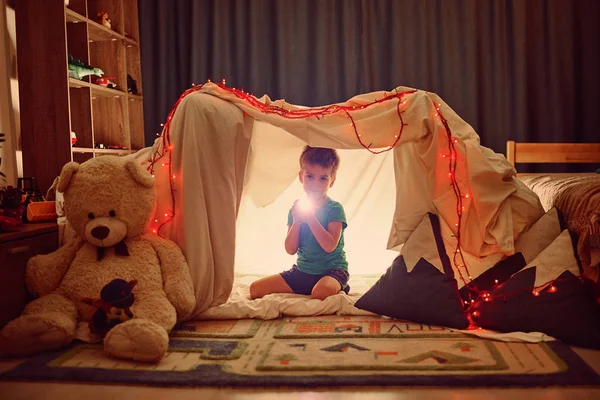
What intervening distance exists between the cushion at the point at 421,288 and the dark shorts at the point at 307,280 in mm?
267

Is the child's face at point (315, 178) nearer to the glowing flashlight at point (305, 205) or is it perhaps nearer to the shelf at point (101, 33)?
the glowing flashlight at point (305, 205)

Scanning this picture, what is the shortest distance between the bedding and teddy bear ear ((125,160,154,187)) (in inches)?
58.6

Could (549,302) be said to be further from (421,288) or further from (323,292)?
(323,292)

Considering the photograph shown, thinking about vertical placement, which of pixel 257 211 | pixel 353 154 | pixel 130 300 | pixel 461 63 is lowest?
pixel 130 300

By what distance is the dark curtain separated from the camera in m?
4.02

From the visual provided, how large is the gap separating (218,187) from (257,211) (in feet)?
2.58

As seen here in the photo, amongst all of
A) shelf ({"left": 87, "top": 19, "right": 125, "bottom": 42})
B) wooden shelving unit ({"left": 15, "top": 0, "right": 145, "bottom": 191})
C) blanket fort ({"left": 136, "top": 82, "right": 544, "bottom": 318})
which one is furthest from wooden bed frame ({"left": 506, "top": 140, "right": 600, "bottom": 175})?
shelf ({"left": 87, "top": 19, "right": 125, "bottom": 42})

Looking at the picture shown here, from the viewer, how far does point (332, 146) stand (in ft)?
7.08

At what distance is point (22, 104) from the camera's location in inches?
121

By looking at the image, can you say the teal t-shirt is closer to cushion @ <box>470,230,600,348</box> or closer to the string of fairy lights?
the string of fairy lights

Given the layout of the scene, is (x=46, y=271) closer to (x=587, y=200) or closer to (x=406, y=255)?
(x=406, y=255)

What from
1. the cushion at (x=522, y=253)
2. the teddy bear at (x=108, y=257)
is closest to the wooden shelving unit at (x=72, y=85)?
the teddy bear at (x=108, y=257)

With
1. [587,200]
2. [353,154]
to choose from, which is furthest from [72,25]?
[587,200]

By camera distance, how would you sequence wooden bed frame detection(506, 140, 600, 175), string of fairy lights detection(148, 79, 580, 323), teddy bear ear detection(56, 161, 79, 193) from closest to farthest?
teddy bear ear detection(56, 161, 79, 193), string of fairy lights detection(148, 79, 580, 323), wooden bed frame detection(506, 140, 600, 175)
